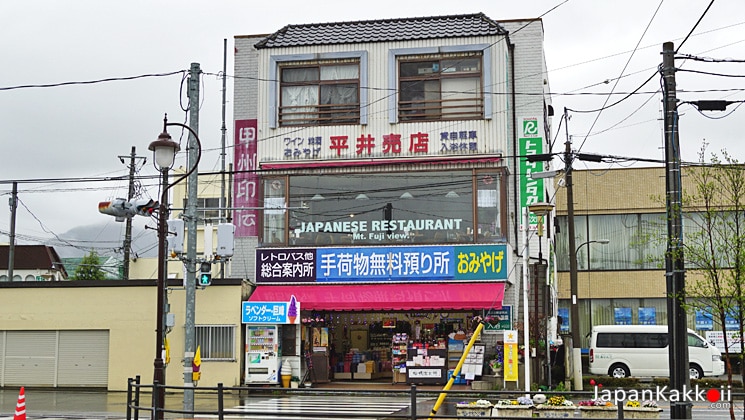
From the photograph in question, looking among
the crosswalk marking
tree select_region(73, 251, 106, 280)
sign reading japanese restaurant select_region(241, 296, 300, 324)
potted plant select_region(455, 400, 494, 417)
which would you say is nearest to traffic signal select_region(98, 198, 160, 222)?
the crosswalk marking

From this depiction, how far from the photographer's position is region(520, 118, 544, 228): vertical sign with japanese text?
98.6 ft

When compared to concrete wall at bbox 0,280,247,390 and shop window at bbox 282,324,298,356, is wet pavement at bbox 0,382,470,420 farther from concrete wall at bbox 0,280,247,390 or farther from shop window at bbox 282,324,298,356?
shop window at bbox 282,324,298,356

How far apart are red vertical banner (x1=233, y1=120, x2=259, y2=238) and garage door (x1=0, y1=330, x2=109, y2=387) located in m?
6.09

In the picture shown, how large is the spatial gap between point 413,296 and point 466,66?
8266 millimetres

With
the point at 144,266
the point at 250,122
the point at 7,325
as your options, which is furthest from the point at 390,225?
the point at 144,266

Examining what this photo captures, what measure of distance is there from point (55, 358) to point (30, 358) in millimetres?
976

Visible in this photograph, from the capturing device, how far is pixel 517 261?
3041 cm

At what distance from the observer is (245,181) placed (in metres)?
31.6

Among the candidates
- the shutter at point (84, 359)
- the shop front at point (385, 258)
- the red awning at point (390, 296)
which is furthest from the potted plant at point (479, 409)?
the shutter at point (84, 359)

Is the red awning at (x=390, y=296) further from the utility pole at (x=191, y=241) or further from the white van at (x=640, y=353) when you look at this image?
the utility pole at (x=191, y=241)

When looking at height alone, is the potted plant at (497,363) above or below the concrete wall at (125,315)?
below

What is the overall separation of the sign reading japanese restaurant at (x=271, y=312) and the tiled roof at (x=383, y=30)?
9.28m

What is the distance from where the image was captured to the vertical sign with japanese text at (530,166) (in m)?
30.0

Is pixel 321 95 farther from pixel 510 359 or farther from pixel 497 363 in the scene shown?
pixel 510 359
